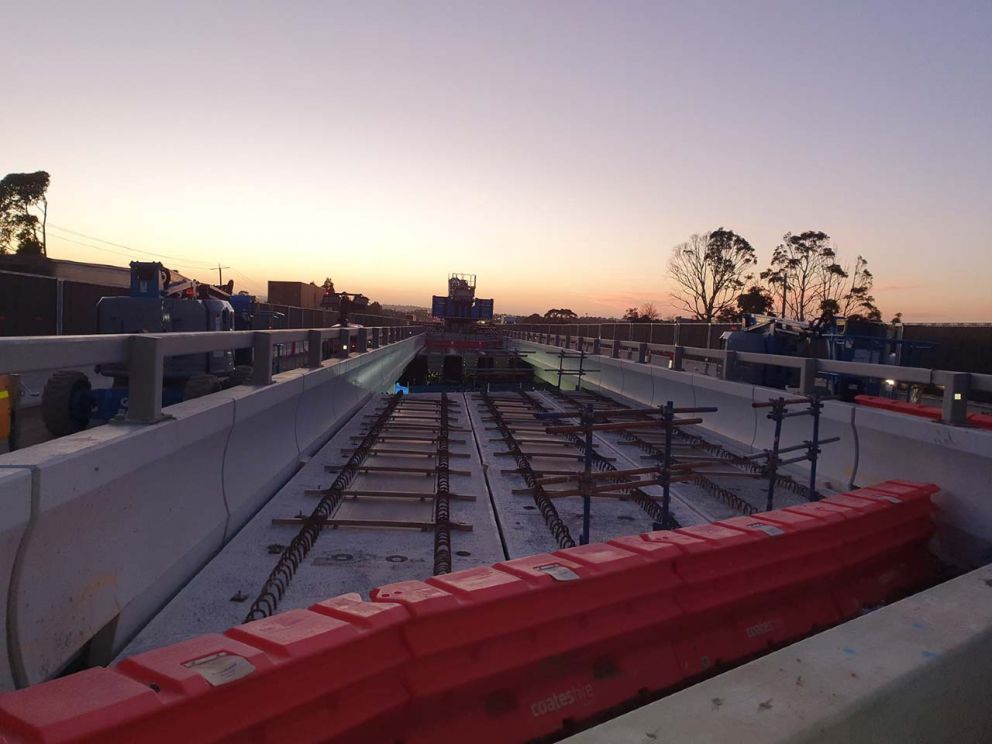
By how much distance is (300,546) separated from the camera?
204 inches

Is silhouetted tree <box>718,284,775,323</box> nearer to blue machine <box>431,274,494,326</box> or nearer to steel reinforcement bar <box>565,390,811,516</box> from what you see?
blue machine <box>431,274,494,326</box>

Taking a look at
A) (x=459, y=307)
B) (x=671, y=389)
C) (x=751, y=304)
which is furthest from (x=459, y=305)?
(x=671, y=389)

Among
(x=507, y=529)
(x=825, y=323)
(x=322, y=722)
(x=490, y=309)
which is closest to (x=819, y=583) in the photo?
(x=507, y=529)

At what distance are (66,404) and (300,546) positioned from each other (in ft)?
15.5

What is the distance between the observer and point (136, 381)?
3986mm

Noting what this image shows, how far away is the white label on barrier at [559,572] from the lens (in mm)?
3279

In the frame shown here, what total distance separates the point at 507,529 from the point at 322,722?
352cm

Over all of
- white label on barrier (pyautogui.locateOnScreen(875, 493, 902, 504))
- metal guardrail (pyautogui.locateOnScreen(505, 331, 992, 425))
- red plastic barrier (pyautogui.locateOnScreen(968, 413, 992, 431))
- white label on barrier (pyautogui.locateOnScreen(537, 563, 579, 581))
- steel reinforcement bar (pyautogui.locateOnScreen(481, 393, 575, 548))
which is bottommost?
steel reinforcement bar (pyautogui.locateOnScreen(481, 393, 575, 548))

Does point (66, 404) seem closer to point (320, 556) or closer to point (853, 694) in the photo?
point (320, 556)

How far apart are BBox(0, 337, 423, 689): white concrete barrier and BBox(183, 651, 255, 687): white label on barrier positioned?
0.88 m

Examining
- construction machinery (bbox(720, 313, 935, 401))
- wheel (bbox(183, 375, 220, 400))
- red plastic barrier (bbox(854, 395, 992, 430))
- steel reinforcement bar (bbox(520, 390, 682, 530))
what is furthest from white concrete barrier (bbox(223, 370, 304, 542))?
construction machinery (bbox(720, 313, 935, 401))

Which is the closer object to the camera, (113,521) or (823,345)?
(113,521)

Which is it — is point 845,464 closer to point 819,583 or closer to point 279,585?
point 819,583

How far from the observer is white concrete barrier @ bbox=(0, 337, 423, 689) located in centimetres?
268
